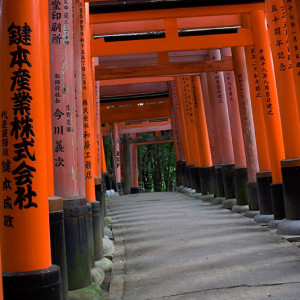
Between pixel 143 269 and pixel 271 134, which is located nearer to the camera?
pixel 143 269

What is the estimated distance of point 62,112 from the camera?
11.8ft

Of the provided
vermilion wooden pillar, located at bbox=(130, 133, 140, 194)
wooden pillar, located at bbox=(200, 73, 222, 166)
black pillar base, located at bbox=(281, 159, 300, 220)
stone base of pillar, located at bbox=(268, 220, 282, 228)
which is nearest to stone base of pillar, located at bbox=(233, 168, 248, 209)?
stone base of pillar, located at bbox=(268, 220, 282, 228)

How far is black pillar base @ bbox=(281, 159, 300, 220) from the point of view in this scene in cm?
562

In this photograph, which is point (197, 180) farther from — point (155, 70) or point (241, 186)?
point (155, 70)

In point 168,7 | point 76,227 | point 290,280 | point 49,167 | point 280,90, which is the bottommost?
point 290,280

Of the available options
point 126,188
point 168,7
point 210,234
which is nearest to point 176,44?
point 168,7

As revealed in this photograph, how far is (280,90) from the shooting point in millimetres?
5902

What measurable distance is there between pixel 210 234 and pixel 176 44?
3.58 meters

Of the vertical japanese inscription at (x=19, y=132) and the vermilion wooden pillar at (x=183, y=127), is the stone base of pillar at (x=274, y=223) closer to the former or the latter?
the vertical japanese inscription at (x=19, y=132)

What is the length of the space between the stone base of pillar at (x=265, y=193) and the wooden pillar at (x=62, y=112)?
167 inches

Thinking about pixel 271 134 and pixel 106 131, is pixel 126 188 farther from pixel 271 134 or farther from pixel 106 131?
pixel 271 134

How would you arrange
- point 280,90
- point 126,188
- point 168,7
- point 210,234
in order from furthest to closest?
point 126,188 → point 168,7 → point 210,234 → point 280,90

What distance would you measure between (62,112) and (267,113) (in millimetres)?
4121

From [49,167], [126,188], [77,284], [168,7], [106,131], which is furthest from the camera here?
[106,131]
